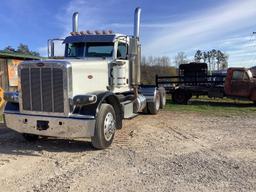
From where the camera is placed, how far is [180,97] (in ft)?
67.4

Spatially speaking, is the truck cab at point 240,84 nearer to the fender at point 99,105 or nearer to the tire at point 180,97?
the tire at point 180,97

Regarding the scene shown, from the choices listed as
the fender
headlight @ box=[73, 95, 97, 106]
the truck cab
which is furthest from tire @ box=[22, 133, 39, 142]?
the truck cab

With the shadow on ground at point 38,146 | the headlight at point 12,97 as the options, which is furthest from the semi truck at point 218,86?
the headlight at point 12,97

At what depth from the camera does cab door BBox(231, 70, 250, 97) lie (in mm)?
18406

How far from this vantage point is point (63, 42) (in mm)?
10547

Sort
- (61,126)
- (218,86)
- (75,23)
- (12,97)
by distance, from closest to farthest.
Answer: (61,126), (12,97), (75,23), (218,86)

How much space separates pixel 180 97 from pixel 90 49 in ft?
37.0

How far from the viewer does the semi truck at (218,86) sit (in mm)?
18453

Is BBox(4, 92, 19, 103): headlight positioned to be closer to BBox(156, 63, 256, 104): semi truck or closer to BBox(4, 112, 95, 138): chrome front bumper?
BBox(4, 112, 95, 138): chrome front bumper

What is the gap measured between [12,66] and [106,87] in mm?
9012

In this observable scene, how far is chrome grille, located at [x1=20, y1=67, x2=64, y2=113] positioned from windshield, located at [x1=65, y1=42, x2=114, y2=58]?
252cm

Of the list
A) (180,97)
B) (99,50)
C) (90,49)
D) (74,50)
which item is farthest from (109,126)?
(180,97)

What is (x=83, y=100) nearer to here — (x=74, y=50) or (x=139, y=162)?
(x=139, y=162)

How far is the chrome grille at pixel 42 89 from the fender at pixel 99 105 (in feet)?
1.51
